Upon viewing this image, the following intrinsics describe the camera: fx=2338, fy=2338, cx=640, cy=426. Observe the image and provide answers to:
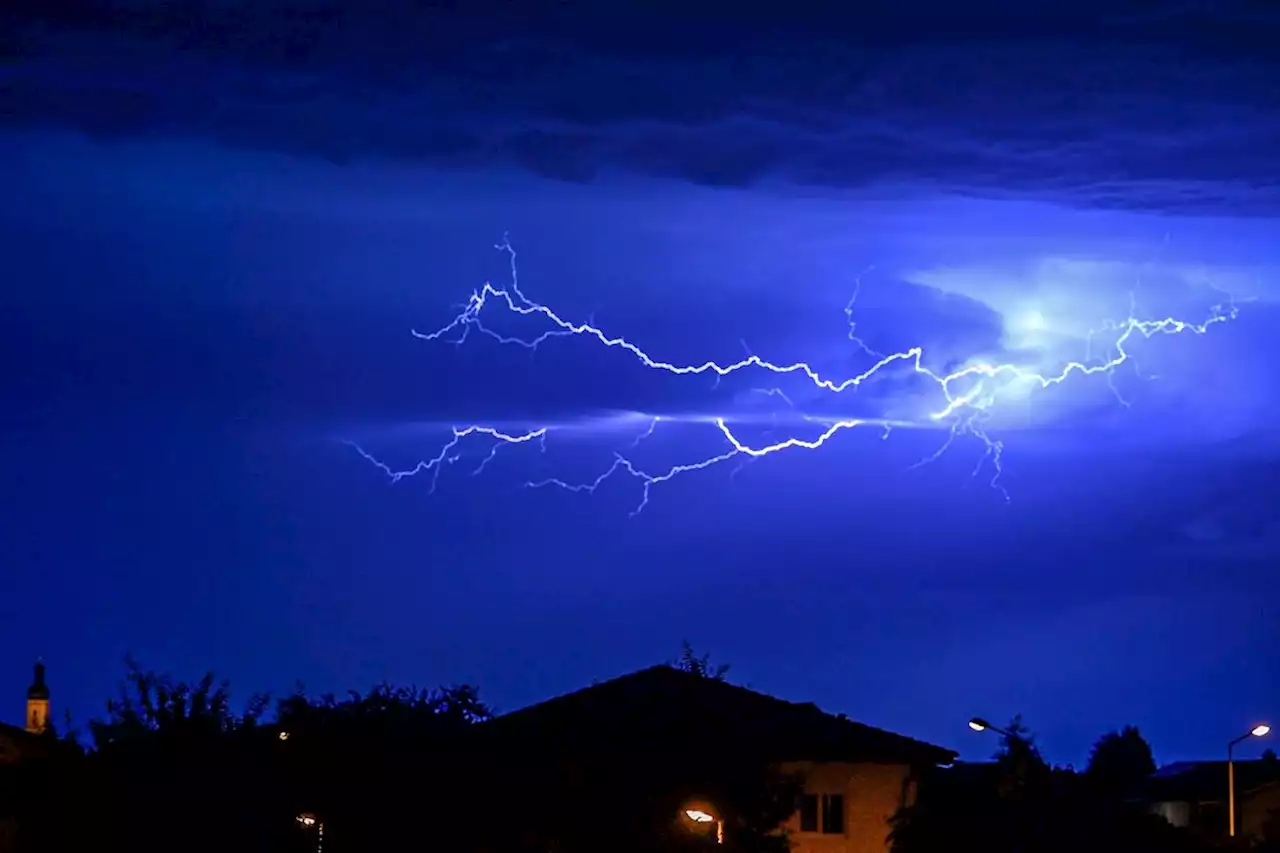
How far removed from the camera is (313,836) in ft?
96.8

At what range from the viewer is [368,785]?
98.0ft

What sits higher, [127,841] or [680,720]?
[680,720]

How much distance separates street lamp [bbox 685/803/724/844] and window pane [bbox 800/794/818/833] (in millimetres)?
7917

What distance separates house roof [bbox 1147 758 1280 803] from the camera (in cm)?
6156

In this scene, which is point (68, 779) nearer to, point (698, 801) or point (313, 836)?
point (313, 836)

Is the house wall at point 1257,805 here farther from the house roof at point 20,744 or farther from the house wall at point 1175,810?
the house roof at point 20,744

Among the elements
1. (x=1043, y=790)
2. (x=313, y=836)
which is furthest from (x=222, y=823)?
(x=1043, y=790)

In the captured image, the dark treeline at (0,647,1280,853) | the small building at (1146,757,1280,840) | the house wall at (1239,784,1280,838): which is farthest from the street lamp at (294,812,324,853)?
the house wall at (1239,784,1280,838)

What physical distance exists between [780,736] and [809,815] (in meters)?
2.41

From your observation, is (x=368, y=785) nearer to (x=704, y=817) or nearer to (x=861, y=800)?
(x=704, y=817)

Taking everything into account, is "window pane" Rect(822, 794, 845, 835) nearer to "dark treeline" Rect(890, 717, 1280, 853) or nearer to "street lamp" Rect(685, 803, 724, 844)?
"dark treeline" Rect(890, 717, 1280, 853)

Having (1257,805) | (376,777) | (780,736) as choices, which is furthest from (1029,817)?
(1257,805)

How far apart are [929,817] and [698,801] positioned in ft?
28.8

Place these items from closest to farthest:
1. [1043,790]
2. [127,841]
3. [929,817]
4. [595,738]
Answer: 1. [127,841]
2. [595,738]
3. [1043,790]
4. [929,817]
